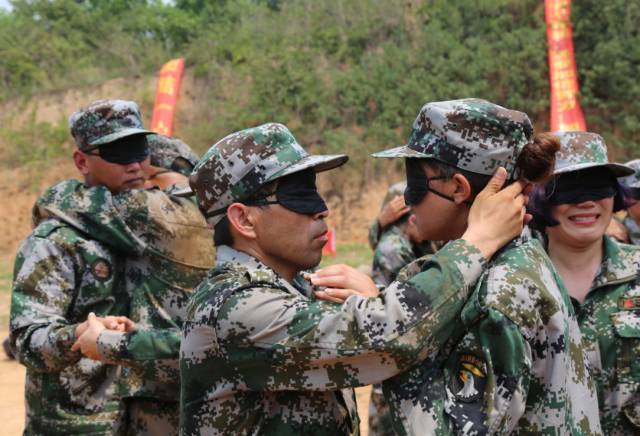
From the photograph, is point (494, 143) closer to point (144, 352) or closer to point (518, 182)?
point (518, 182)

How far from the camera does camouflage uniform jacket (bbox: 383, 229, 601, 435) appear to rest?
1865 millimetres

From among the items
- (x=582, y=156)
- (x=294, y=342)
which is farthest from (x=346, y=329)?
(x=582, y=156)

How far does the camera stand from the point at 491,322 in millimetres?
1889

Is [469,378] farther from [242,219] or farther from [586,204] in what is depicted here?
[586,204]

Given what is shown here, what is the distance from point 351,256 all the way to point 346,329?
15.2m

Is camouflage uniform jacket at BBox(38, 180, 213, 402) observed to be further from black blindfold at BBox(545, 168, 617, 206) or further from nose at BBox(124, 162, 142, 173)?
black blindfold at BBox(545, 168, 617, 206)

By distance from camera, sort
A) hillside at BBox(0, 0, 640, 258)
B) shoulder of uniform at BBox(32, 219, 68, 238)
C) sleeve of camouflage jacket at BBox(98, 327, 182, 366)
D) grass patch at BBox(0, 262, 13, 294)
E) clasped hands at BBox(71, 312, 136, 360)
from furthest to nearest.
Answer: hillside at BBox(0, 0, 640, 258) < grass patch at BBox(0, 262, 13, 294) < shoulder of uniform at BBox(32, 219, 68, 238) < clasped hands at BBox(71, 312, 136, 360) < sleeve of camouflage jacket at BBox(98, 327, 182, 366)

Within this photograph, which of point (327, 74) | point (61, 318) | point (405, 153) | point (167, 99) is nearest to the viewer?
point (405, 153)

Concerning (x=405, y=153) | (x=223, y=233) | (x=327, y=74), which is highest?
(x=405, y=153)

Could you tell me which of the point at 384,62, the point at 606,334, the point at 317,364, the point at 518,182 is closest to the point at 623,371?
the point at 606,334

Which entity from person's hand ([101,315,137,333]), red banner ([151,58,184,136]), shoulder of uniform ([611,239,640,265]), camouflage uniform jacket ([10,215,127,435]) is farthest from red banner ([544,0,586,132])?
person's hand ([101,315,137,333])

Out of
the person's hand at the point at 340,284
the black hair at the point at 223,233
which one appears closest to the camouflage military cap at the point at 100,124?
the black hair at the point at 223,233

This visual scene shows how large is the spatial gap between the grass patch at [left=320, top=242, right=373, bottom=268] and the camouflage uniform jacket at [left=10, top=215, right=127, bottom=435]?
1169 centimetres

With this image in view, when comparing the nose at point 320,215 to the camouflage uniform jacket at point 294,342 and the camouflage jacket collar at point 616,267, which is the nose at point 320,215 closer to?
the camouflage uniform jacket at point 294,342
